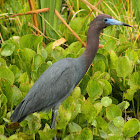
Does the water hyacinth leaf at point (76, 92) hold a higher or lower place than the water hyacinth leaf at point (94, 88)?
lower

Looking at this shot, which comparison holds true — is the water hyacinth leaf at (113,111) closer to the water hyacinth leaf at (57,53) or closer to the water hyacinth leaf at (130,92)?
the water hyacinth leaf at (130,92)

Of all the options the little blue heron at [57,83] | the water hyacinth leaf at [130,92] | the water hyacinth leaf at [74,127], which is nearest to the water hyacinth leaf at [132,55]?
the water hyacinth leaf at [130,92]

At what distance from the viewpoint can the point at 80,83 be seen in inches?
Result: 130

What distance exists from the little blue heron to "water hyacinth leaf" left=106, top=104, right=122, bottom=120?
1.34 feet

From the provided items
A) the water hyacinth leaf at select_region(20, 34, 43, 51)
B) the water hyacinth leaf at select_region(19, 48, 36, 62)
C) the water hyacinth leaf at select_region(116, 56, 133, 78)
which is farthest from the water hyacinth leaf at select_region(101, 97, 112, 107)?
the water hyacinth leaf at select_region(20, 34, 43, 51)

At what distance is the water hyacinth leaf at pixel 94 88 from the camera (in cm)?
287

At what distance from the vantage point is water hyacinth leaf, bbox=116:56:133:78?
3.07 m

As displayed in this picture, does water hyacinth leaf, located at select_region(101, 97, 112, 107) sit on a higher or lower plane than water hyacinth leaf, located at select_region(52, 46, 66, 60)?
lower

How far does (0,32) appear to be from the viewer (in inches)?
165

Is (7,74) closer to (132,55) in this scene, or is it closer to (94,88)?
(94,88)

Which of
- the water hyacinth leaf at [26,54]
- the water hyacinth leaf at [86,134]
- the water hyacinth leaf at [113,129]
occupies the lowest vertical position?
the water hyacinth leaf at [113,129]

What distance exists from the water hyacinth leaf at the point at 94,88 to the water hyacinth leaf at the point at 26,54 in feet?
2.78

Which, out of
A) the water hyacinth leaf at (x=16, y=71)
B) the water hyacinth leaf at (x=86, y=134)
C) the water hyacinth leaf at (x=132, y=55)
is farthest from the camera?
the water hyacinth leaf at (x=132, y=55)

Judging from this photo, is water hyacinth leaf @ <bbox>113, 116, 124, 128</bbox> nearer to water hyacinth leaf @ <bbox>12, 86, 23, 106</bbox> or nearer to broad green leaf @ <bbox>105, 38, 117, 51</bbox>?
water hyacinth leaf @ <bbox>12, 86, 23, 106</bbox>
